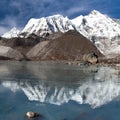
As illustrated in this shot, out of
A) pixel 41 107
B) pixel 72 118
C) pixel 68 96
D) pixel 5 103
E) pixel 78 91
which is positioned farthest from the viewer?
pixel 78 91

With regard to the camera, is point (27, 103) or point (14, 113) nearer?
point (14, 113)

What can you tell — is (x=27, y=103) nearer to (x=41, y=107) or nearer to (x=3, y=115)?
(x=41, y=107)

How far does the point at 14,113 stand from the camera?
27.2 metres

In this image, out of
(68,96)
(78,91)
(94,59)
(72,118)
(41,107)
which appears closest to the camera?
(72,118)

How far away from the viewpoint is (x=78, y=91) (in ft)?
133

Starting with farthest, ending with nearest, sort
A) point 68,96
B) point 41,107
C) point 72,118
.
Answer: point 68,96
point 41,107
point 72,118

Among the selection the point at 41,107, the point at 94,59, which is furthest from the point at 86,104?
the point at 94,59

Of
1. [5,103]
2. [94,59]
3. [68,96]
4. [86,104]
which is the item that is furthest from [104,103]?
[94,59]

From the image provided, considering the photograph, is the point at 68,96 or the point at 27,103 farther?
the point at 68,96

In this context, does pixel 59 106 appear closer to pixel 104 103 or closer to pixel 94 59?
pixel 104 103

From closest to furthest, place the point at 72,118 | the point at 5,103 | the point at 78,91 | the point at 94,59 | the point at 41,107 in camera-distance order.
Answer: the point at 72,118 → the point at 41,107 → the point at 5,103 → the point at 78,91 → the point at 94,59

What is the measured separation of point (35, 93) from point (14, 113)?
1064 cm

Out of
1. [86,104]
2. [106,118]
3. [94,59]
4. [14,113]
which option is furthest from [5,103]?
[94,59]

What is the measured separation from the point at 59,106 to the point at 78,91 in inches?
406
